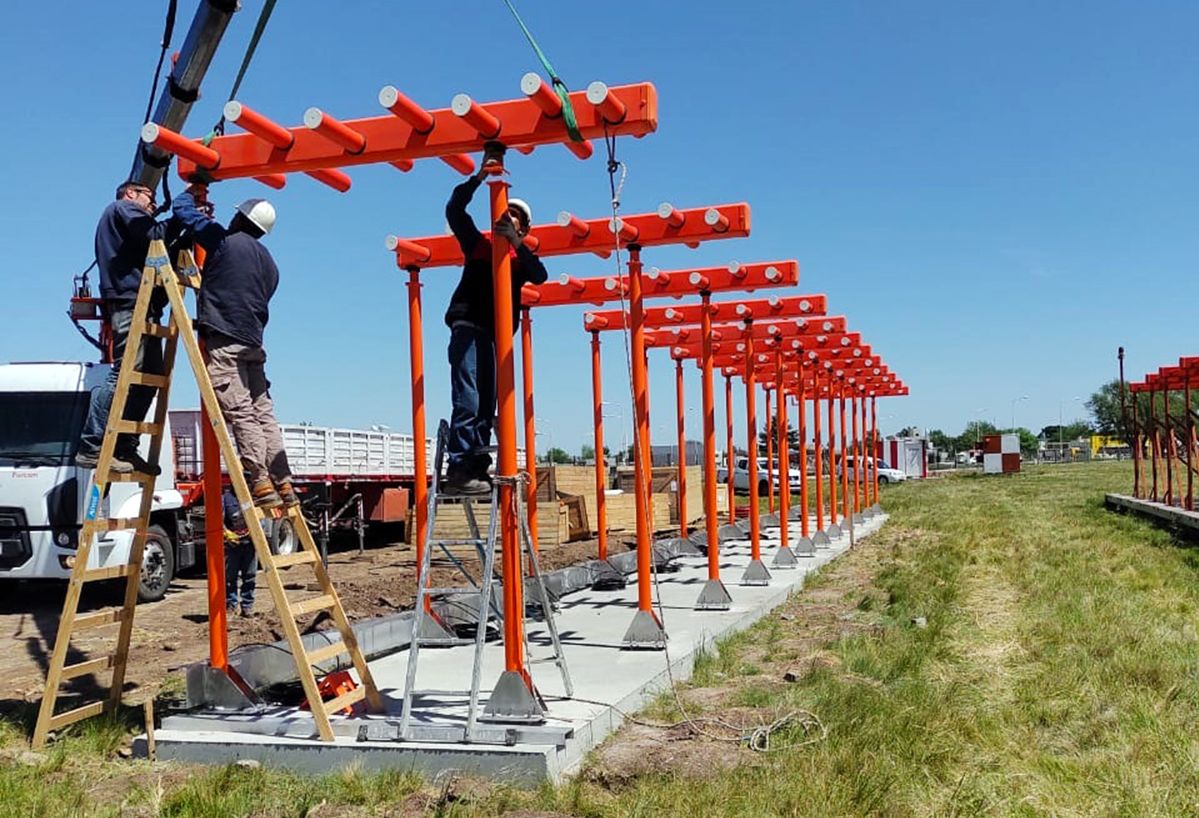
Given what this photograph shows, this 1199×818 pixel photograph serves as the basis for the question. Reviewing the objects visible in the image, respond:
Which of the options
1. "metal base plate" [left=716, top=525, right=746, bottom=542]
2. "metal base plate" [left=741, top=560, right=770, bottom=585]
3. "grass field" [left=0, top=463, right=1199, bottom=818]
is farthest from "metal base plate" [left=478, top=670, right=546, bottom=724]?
"metal base plate" [left=716, top=525, right=746, bottom=542]

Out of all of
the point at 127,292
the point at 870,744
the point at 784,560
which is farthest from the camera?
the point at 784,560

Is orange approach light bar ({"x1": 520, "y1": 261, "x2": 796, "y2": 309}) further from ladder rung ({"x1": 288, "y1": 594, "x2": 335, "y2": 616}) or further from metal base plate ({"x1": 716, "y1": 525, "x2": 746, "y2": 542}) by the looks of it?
metal base plate ({"x1": 716, "y1": 525, "x2": 746, "y2": 542})

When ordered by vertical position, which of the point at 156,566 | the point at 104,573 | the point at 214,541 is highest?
the point at 214,541

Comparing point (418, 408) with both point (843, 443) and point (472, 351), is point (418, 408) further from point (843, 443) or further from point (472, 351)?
point (843, 443)

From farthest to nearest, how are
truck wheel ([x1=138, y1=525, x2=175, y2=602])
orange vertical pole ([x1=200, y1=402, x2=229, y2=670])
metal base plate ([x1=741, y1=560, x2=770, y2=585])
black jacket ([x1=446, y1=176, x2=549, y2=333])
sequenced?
truck wheel ([x1=138, y1=525, x2=175, y2=602]) < metal base plate ([x1=741, y1=560, x2=770, y2=585]) < black jacket ([x1=446, y1=176, x2=549, y2=333]) < orange vertical pole ([x1=200, y1=402, x2=229, y2=670])

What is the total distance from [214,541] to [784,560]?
8.55 meters

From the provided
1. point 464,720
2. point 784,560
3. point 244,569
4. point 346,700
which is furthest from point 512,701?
point 784,560

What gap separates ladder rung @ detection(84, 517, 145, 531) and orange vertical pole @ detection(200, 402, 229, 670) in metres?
0.40

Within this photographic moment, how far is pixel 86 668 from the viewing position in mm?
5922

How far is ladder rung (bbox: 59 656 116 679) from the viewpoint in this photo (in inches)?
225

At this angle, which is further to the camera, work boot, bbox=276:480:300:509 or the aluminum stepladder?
work boot, bbox=276:480:300:509

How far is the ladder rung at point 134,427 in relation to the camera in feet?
18.6

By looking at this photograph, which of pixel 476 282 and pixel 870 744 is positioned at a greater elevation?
pixel 476 282

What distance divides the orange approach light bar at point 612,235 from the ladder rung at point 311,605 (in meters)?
3.29
